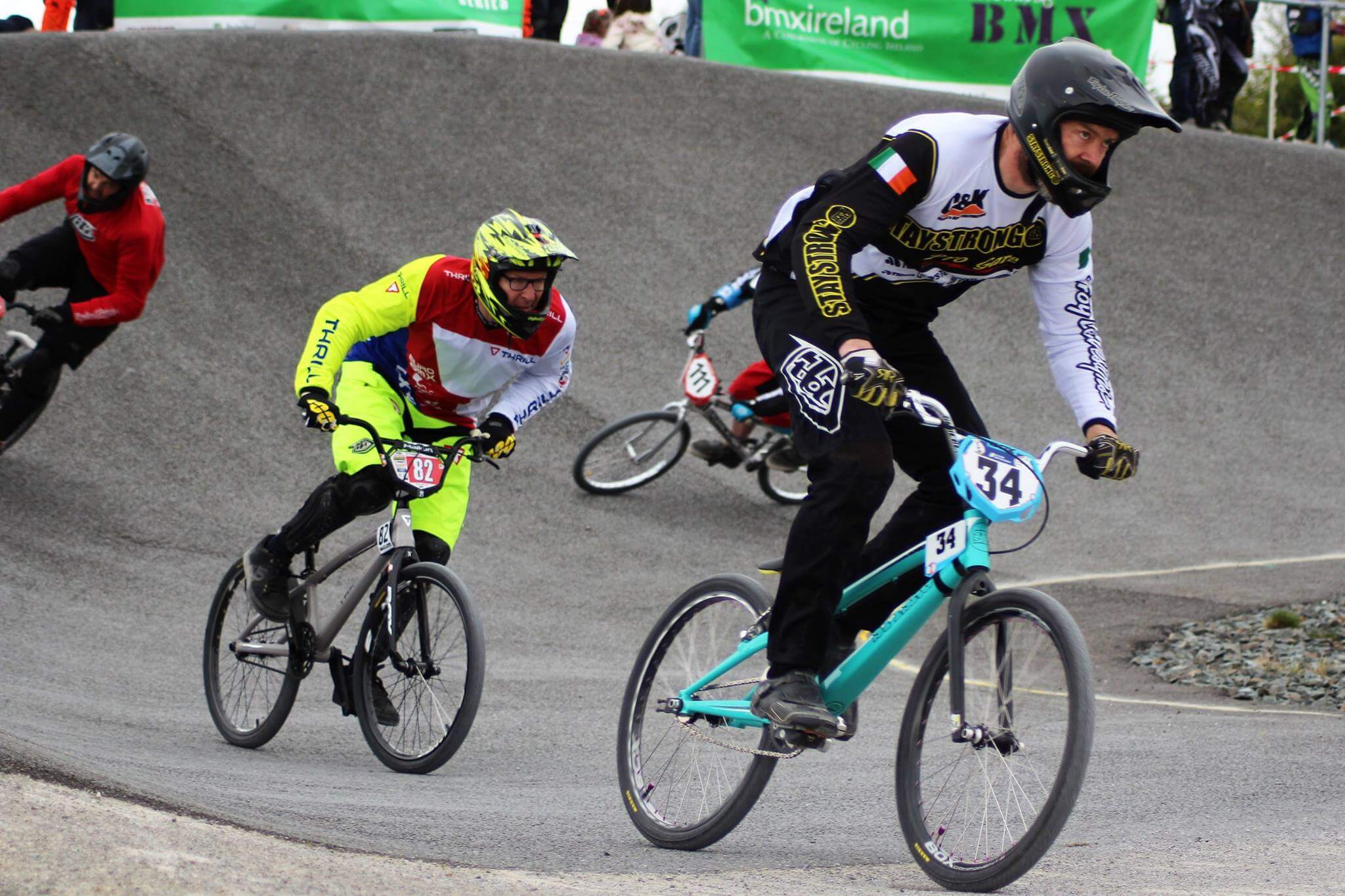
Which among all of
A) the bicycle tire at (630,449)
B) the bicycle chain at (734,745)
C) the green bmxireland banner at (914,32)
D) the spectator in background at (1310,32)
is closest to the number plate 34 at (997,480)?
the bicycle chain at (734,745)

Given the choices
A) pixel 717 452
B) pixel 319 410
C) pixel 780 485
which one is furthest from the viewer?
pixel 780 485

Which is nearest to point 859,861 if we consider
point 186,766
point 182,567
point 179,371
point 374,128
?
point 186,766

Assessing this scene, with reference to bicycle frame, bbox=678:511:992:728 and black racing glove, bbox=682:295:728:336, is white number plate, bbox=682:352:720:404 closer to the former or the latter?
black racing glove, bbox=682:295:728:336

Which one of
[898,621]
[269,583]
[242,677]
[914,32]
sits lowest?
[242,677]

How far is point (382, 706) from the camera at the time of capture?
5789 millimetres

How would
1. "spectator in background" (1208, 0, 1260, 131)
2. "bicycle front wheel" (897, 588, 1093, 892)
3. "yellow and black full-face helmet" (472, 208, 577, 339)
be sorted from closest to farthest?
"bicycle front wheel" (897, 588, 1093, 892) → "yellow and black full-face helmet" (472, 208, 577, 339) → "spectator in background" (1208, 0, 1260, 131)

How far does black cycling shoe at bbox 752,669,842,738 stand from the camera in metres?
3.92

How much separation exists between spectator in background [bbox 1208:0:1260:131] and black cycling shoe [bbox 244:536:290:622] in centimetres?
1486

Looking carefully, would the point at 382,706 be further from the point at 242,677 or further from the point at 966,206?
the point at 966,206

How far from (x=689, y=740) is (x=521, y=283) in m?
2.08

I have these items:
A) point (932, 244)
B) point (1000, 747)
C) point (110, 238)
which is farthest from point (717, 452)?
point (1000, 747)

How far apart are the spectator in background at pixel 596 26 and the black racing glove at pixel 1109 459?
1435 centimetres

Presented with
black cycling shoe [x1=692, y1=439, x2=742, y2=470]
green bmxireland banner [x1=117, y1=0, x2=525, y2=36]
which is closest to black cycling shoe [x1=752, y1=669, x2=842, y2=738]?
black cycling shoe [x1=692, y1=439, x2=742, y2=470]

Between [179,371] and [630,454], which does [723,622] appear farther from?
[179,371]
